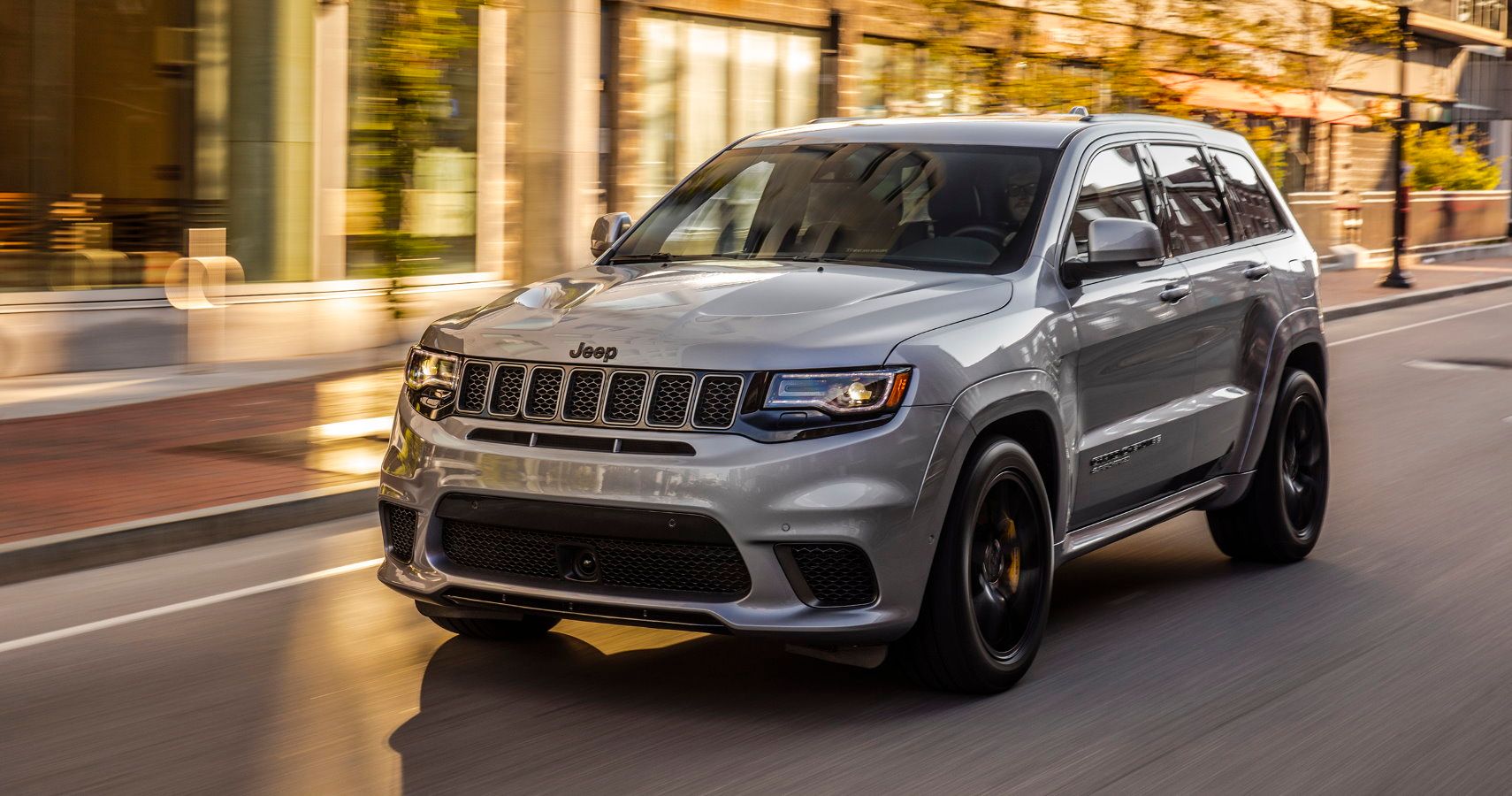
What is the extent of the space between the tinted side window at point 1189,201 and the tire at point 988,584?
5.52 feet

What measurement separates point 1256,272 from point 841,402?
3036 millimetres

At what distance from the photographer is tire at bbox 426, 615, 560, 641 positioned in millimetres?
6277

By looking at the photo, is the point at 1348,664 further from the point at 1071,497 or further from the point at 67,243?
the point at 67,243

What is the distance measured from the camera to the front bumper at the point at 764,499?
202 inches

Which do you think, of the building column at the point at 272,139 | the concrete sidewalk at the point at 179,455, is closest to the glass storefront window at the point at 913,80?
the building column at the point at 272,139

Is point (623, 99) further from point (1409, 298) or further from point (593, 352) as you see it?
point (593, 352)

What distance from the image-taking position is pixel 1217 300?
286 inches

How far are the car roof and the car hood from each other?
0.87m

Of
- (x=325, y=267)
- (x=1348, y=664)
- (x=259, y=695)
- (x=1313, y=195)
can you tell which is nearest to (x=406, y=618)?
(x=259, y=695)

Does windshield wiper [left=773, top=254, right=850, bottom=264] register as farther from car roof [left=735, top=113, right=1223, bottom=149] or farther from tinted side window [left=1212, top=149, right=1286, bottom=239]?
tinted side window [left=1212, top=149, right=1286, bottom=239]

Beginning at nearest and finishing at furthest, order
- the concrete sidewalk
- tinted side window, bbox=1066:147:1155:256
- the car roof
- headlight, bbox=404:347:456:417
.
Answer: headlight, bbox=404:347:456:417, tinted side window, bbox=1066:147:1155:256, the car roof, the concrete sidewalk

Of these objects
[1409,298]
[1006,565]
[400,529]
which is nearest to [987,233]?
[1006,565]

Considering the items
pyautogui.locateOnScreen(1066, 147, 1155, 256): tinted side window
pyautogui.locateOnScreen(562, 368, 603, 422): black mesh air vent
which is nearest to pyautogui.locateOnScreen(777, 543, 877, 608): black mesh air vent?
pyautogui.locateOnScreen(562, 368, 603, 422): black mesh air vent

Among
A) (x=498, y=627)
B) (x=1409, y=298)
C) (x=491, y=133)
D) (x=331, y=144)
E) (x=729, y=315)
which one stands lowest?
(x=498, y=627)
